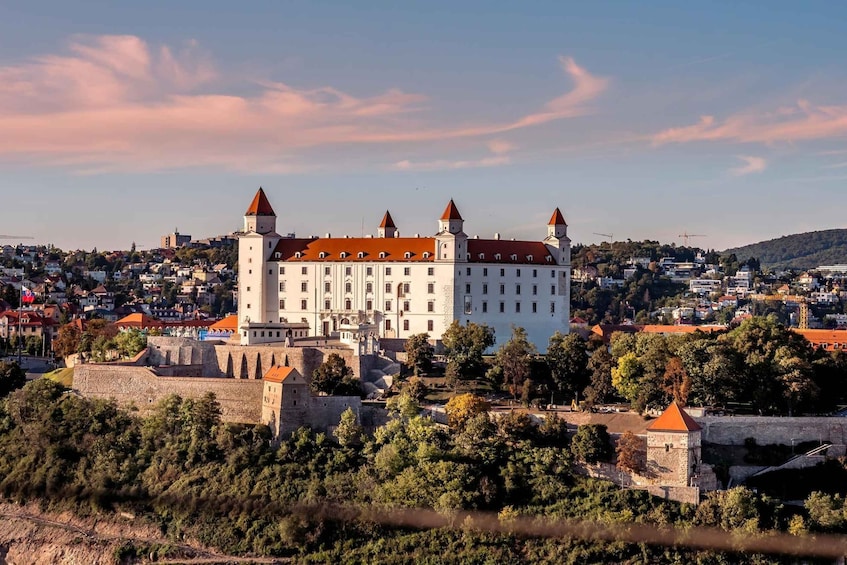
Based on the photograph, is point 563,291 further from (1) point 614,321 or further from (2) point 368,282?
(1) point 614,321

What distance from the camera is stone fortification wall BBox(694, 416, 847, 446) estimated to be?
134 feet

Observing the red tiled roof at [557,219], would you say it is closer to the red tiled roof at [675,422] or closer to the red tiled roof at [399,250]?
the red tiled roof at [399,250]

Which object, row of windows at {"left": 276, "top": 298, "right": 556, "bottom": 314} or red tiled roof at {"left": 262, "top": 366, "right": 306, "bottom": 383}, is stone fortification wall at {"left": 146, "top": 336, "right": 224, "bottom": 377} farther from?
row of windows at {"left": 276, "top": 298, "right": 556, "bottom": 314}

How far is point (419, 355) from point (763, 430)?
13468 mm

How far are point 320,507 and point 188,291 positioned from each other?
71499mm

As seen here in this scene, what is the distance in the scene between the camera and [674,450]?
1518 inches

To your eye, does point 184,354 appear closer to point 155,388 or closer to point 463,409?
point 155,388

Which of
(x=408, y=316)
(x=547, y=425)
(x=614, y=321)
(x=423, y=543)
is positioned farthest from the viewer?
(x=614, y=321)

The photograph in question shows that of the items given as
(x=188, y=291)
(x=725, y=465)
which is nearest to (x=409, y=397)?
(x=725, y=465)

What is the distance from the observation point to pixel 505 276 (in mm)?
55531

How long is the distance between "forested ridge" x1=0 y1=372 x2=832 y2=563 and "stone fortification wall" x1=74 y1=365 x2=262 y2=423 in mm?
597

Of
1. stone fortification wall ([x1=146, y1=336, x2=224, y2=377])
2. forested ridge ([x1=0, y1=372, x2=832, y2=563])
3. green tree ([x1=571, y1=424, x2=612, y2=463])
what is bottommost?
forested ridge ([x1=0, y1=372, x2=832, y2=563])

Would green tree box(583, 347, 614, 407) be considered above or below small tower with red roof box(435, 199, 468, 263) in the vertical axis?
below

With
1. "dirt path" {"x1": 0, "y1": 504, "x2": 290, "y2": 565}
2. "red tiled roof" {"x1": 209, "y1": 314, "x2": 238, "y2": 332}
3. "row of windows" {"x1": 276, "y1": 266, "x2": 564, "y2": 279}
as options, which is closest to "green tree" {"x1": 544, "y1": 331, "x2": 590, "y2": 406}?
"row of windows" {"x1": 276, "y1": 266, "x2": 564, "y2": 279}
